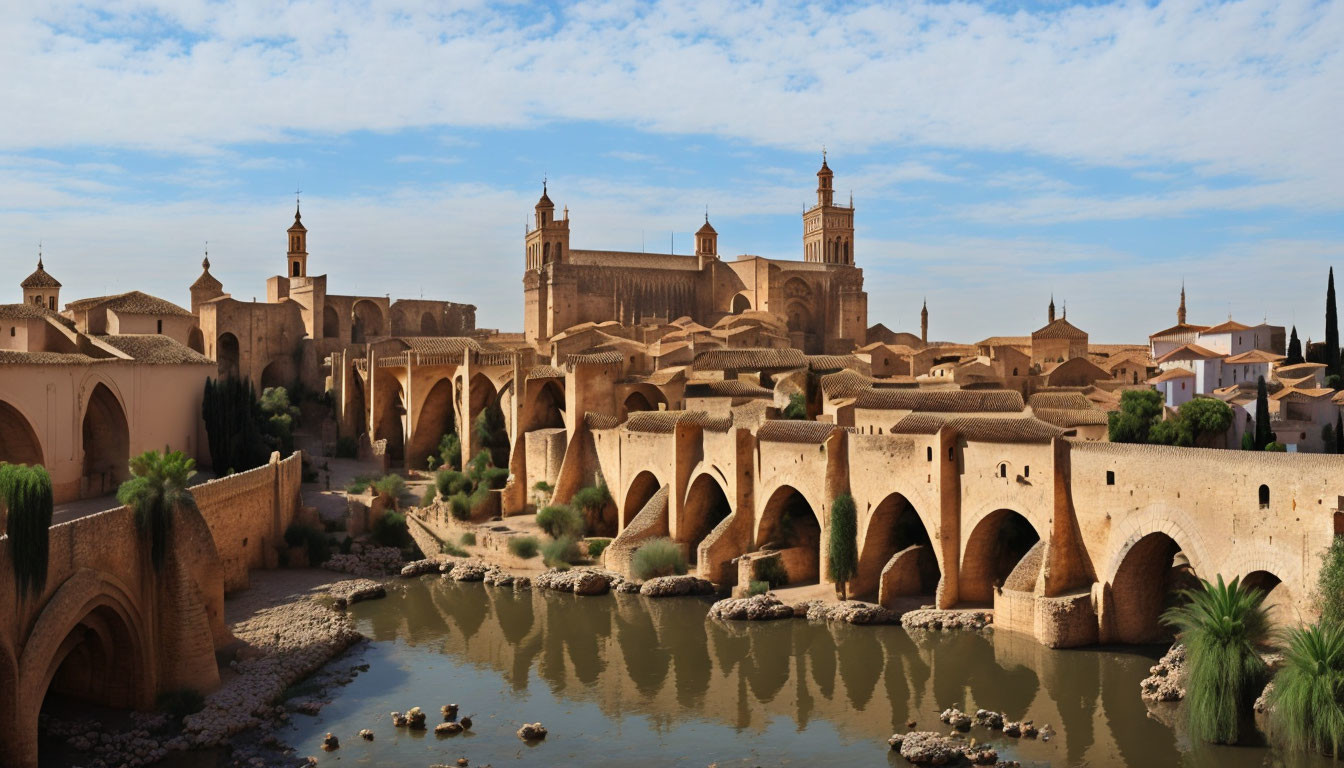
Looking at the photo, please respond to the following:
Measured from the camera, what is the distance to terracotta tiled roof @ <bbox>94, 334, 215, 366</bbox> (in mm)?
27750

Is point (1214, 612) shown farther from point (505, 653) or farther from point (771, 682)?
point (505, 653)

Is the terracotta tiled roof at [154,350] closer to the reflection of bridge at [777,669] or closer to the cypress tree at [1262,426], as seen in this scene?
the reflection of bridge at [777,669]

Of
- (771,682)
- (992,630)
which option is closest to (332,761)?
(771,682)

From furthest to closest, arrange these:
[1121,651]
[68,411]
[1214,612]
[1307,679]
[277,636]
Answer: [68,411] → [277,636] → [1121,651] → [1214,612] → [1307,679]

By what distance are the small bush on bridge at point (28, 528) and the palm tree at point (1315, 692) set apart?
14.4 metres

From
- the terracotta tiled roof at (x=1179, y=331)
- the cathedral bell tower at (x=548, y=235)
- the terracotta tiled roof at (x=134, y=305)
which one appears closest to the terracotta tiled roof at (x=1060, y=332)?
the terracotta tiled roof at (x=1179, y=331)

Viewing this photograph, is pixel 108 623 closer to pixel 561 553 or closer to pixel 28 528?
pixel 28 528

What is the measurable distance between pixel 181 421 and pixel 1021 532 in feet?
66.3

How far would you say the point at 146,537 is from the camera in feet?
51.9

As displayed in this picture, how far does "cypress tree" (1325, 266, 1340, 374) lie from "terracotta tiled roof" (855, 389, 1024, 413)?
51.6ft

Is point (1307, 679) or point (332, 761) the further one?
point (332, 761)

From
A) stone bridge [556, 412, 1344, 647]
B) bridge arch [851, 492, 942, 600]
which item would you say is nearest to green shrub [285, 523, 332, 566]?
stone bridge [556, 412, 1344, 647]

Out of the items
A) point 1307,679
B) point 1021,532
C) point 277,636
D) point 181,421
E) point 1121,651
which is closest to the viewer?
point 1307,679

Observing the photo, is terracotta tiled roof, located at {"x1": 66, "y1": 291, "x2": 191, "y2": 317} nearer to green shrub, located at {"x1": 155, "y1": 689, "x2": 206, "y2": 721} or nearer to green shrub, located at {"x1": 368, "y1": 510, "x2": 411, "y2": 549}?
green shrub, located at {"x1": 368, "y1": 510, "x2": 411, "y2": 549}
